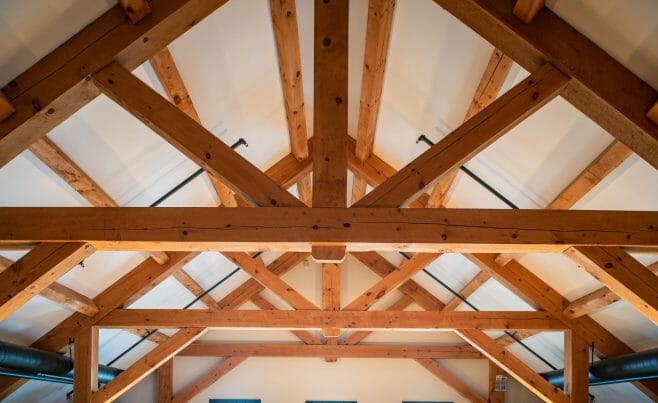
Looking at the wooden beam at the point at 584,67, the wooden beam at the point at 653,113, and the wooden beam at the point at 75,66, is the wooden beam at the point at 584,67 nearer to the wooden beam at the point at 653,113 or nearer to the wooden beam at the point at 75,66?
the wooden beam at the point at 653,113

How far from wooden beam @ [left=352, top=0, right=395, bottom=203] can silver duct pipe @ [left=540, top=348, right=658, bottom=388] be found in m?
2.94

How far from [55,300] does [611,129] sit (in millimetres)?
4283

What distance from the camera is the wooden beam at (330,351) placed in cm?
920

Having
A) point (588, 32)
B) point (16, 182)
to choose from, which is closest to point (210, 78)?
point (16, 182)

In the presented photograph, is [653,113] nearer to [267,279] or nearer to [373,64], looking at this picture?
[373,64]

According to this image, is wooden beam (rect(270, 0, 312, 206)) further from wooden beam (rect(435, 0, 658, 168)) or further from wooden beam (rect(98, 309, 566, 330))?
wooden beam (rect(98, 309, 566, 330))

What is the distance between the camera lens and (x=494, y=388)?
9.13 meters

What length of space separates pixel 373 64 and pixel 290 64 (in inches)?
22.8

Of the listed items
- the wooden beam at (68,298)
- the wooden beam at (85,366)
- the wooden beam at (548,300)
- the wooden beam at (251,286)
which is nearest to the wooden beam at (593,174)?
the wooden beam at (548,300)

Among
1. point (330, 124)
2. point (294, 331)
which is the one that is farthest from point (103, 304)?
point (294, 331)

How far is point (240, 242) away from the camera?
3066 millimetres

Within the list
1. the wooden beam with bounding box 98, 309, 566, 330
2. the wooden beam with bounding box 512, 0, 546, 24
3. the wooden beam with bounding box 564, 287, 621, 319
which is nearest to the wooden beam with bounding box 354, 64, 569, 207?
the wooden beam with bounding box 512, 0, 546, 24

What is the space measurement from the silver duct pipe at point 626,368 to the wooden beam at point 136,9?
14.8 ft

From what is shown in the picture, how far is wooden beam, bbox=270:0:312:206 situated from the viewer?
3721 mm
